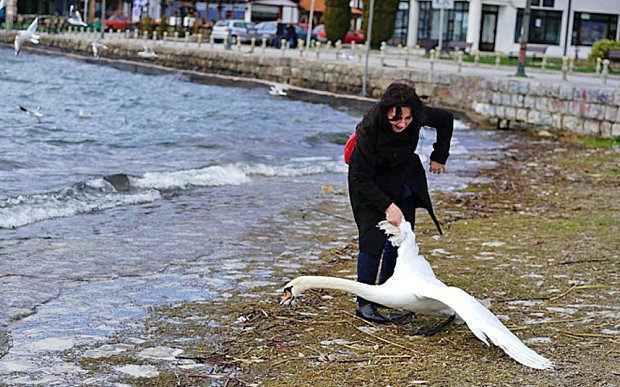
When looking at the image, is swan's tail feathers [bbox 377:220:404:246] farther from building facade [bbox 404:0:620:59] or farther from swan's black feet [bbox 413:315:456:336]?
building facade [bbox 404:0:620:59]

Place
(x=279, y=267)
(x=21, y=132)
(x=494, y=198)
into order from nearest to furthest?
(x=279, y=267) < (x=494, y=198) < (x=21, y=132)

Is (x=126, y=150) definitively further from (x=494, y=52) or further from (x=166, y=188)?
(x=494, y=52)

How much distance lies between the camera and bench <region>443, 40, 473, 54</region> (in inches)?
1619

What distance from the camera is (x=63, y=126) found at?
65.6 feet

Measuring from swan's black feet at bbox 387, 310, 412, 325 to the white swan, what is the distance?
221 mm

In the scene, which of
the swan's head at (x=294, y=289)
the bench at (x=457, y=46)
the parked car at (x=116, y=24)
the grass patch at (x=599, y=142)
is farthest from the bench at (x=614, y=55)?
the parked car at (x=116, y=24)

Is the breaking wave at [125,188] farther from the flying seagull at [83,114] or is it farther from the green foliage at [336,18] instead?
the green foliage at [336,18]

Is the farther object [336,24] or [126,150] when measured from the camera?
[336,24]

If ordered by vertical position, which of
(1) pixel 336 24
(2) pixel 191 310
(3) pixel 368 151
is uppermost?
(1) pixel 336 24

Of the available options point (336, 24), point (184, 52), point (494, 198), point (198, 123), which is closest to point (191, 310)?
point (494, 198)

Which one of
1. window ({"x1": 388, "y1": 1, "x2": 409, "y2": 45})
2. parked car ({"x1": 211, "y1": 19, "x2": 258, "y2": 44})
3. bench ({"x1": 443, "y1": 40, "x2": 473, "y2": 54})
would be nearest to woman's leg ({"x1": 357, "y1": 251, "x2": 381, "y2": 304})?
bench ({"x1": 443, "y1": 40, "x2": 473, "y2": 54})

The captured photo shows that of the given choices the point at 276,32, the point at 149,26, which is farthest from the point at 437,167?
the point at 149,26

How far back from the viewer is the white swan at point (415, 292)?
4617 millimetres

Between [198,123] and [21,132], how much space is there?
4.77 m
